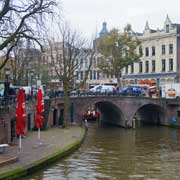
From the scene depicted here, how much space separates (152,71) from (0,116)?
54.3 meters

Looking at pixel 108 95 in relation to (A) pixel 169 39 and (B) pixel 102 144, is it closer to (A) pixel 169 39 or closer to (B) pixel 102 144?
(B) pixel 102 144

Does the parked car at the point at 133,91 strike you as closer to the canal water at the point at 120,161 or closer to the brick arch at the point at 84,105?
the brick arch at the point at 84,105

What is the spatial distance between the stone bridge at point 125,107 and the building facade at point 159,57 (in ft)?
43.4

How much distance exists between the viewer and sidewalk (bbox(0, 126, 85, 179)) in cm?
2280

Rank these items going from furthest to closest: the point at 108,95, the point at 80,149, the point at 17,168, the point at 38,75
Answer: the point at 38,75
the point at 108,95
the point at 80,149
the point at 17,168

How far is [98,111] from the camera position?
72.4 m

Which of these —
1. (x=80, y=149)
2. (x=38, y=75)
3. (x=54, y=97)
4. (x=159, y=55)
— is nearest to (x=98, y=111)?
(x=38, y=75)

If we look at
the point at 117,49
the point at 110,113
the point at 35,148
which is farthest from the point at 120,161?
the point at 117,49

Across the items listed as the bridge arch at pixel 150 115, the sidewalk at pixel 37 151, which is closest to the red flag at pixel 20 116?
the sidewalk at pixel 37 151

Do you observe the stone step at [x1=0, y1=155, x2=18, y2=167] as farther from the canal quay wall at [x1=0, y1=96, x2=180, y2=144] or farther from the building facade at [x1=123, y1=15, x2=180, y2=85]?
the building facade at [x1=123, y1=15, x2=180, y2=85]

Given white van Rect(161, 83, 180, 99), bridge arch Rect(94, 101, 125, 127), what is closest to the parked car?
bridge arch Rect(94, 101, 125, 127)

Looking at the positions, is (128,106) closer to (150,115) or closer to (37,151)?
(150,115)

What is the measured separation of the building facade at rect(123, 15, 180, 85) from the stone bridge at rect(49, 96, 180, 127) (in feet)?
43.4

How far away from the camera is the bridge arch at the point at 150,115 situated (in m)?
61.8
